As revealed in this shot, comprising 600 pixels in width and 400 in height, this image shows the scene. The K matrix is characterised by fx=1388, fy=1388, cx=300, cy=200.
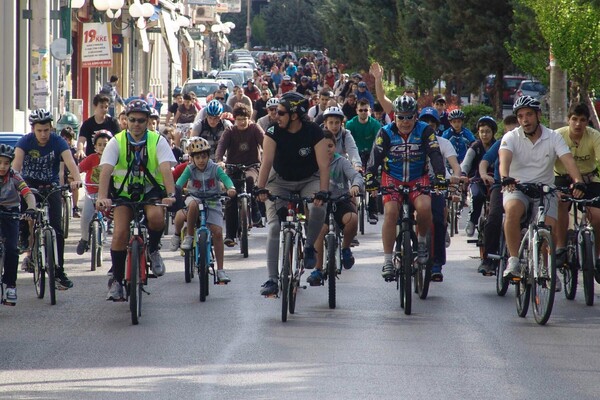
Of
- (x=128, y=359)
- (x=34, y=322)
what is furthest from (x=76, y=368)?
(x=34, y=322)

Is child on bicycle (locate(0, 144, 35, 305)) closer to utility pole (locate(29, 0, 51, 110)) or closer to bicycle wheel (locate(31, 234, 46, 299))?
bicycle wheel (locate(31, 234, 46, 299))

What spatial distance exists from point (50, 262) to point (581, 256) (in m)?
4.61

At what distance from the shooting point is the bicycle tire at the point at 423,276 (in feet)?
40.0

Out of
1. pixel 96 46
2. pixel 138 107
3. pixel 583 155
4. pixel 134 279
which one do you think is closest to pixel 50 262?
pixel 134 279

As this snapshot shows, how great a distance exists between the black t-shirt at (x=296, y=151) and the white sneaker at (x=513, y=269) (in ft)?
5.94

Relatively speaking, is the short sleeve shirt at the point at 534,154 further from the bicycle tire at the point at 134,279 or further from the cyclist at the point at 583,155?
the bicycle tire at the point at 134,279

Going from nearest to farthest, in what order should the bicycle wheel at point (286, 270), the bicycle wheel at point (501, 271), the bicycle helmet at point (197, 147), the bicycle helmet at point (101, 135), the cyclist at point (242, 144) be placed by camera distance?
the bicycle wheel at point (286, 270) < the bicycle wheel at point (501, 271) < the bicycle helmet at point (197, 147) < the bicycle helmet at point (101, 135) < the cyclist at point (242, 144)

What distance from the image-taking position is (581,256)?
12070mm

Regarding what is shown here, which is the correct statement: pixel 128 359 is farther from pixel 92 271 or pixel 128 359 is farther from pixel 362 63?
pixel 362 63

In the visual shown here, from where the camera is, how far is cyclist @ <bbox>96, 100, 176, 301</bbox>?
1144 cm

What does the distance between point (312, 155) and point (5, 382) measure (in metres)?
3.98

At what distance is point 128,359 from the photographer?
9.42 meters

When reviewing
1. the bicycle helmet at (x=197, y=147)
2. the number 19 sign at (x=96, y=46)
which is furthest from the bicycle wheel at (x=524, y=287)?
the number 19 sign at (x=96, y=46)

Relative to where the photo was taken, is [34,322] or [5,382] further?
[34,322]
